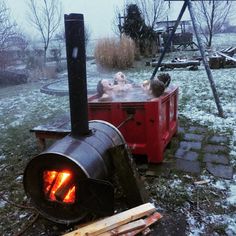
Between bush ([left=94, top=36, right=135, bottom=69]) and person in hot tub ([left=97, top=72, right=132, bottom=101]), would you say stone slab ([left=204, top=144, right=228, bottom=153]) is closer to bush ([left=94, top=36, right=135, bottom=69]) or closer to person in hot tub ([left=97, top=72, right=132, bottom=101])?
person in hot tub ([left=97, top=72, right=132, bottom=101])

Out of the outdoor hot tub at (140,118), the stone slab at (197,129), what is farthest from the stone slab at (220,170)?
the stone slab at (197,129)

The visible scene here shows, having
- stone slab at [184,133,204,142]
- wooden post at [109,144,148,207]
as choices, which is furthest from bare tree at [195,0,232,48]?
wooden post at [109,144,148,207]

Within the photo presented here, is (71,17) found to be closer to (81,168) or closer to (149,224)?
(81,168)

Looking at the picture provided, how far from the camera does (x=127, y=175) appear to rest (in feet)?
8.43

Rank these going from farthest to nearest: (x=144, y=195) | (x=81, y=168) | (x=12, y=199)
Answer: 1. (x=12, y=199)
2. (x=144, y=195)
3. (x=81, y=168)

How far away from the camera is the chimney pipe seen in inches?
92.2

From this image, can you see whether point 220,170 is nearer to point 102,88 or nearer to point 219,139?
point 219,139

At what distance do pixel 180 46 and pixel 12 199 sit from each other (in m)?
16.8

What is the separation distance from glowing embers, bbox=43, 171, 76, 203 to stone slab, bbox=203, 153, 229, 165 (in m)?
1.79

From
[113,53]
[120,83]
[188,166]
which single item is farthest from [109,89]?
[113,53]

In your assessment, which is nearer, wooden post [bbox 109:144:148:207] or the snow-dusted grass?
wooden post [bbox 109:144:148:207]

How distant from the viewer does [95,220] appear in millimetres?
2426

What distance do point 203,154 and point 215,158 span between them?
0.53ft

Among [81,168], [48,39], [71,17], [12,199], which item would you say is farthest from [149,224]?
[48,39]
